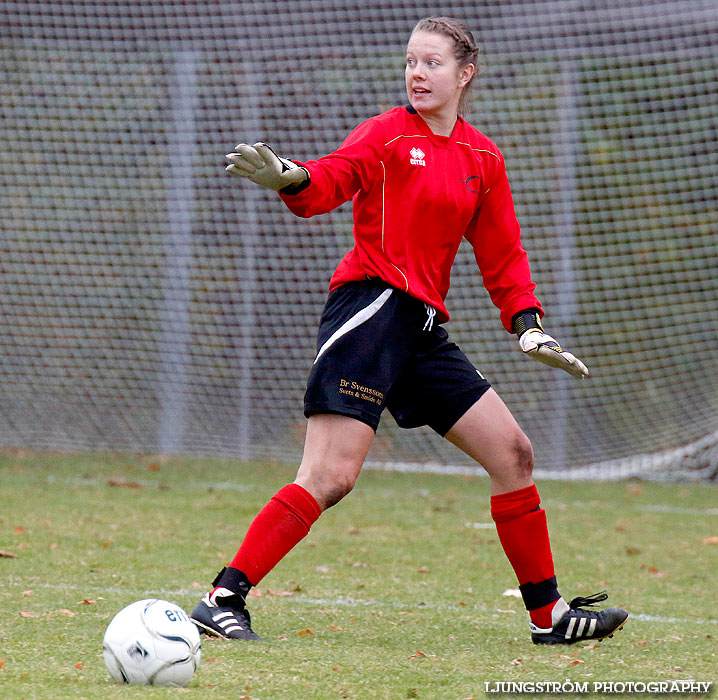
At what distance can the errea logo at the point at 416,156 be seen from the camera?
402 centimetres

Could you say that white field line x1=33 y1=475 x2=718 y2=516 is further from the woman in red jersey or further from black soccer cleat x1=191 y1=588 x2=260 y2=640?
black soccer cleat x1=191 y1=588 x2=260 y2=640

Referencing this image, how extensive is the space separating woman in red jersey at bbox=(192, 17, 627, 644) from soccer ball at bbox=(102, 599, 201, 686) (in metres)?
0.67

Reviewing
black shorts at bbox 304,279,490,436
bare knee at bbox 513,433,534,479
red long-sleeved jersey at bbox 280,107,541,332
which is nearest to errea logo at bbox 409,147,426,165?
red long-sleeved jersey at bbox 280,107,541,332

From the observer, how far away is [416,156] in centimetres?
403

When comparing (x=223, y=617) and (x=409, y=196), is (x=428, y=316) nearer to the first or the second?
(x=409, y=196)

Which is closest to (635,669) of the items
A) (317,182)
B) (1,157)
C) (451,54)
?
(317,182)

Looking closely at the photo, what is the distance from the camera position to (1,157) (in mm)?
11719

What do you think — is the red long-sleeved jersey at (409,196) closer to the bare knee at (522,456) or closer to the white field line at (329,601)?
the bare knee at (522,456)

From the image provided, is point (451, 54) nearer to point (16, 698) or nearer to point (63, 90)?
point (16, 698)

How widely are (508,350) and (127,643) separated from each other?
8583mm

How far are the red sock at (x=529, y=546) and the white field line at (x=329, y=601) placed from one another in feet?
2.31

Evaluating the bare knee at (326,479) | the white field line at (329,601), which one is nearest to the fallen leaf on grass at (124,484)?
the white field line at (329,601)

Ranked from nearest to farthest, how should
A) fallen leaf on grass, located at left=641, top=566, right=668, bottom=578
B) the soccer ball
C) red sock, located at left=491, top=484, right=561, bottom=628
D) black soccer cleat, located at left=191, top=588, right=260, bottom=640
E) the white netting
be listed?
1. the soccer ball
2. black soccer cleat, located at left=191, top=588, right=260, bottom=640
3. red sock, located at left=491, top=484, right=561, bottom=628
4. fallen leaf on grass, located at left=641, top=566, right=668, bottom=578
5. the white netting

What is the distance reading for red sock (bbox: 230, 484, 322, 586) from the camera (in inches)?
153
